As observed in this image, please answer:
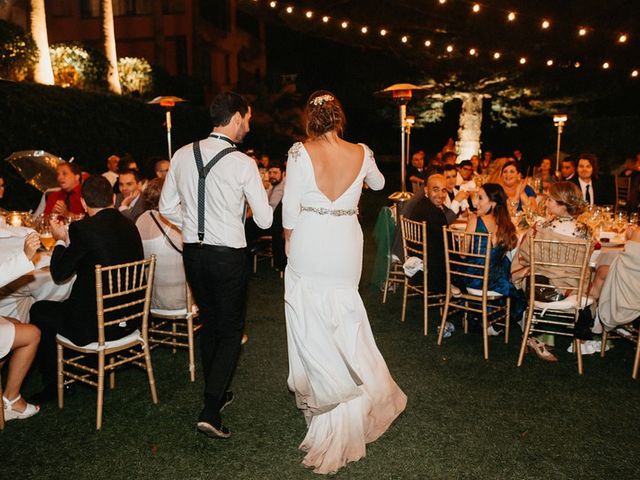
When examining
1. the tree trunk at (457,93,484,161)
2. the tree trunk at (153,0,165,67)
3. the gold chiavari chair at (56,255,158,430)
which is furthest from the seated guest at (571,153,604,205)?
the tree trunk at (153,0,165,67)

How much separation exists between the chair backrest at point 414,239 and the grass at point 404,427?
0.84m

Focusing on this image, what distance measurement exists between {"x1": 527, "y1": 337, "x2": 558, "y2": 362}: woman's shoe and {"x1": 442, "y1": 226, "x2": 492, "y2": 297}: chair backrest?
51cm

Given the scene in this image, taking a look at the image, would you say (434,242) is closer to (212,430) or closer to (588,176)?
(212,430)

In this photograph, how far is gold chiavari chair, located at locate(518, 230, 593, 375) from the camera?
12.3ft

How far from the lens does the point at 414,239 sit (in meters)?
4.75

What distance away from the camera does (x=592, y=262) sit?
4078 mm

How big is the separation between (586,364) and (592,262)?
74 cm

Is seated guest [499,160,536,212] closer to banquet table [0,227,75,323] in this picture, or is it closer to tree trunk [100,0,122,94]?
banquet table [0,227,75,323]

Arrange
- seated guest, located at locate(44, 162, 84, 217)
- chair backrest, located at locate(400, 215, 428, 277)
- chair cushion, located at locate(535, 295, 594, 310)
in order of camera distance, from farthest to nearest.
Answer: seated guest, located at locate(44, 162, 84, 217), chair backrest, located at locate(400, 215, 428, 277), chair cushion, located at locate(535, 295, 594, 310)

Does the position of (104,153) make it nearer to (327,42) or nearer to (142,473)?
(142,473)

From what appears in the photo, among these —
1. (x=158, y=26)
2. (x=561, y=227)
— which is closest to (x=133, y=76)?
(x=158, y=26)

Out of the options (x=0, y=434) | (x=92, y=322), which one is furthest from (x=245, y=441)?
(x=0, y=434)

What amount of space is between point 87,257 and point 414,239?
2.68 meters

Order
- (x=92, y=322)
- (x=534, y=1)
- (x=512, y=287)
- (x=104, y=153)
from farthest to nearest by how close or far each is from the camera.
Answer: (x=534, y=1), (x=104, y=153), (x=512, y=287), (x=92, y=322)
